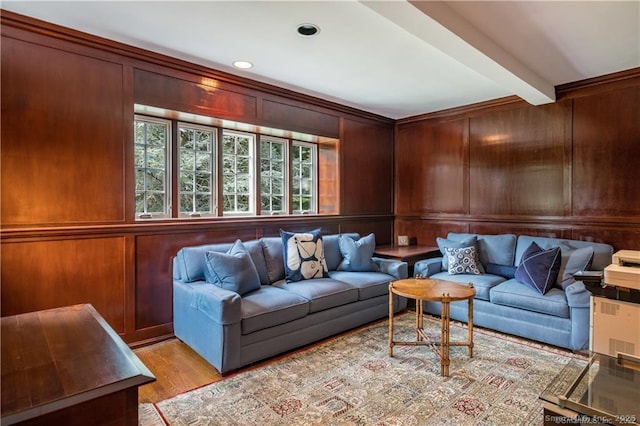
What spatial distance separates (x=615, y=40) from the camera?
2.85m

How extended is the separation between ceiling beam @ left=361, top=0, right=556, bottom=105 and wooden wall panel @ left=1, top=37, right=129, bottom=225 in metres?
2.27

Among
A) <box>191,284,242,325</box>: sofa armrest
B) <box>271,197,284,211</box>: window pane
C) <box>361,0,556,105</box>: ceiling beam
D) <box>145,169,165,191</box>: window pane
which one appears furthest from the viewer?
<box>271,197,284,211</box>: window pane

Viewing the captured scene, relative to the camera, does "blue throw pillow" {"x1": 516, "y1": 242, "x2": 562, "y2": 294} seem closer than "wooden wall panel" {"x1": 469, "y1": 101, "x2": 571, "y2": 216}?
Yes

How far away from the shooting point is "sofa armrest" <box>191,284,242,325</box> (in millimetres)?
2547

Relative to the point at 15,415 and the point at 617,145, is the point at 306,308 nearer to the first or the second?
the point at 15,415

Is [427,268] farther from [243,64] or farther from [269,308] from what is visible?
[243,64]

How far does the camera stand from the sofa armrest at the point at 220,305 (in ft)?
8.36

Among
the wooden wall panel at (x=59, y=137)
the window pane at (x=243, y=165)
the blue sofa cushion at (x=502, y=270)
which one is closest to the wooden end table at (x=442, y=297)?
the blue sofa cushion at (x=502, y=270)

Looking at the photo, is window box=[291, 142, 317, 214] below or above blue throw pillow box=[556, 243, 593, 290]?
above

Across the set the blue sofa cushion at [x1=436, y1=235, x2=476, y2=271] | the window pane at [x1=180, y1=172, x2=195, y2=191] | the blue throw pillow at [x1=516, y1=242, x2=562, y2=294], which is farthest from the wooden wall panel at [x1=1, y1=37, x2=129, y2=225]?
the blue throw pillow at [x1=516, y1=242, x2=562, y2=294]

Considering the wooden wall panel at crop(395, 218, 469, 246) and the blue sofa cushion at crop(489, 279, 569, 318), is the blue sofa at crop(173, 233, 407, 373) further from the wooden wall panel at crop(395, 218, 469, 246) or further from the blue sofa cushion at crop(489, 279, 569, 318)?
the wooden wall panel at crop(395, 218, 469, 246)

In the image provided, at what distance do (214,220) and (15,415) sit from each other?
269 centimetres

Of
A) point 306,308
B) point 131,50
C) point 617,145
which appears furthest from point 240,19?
point 617,145

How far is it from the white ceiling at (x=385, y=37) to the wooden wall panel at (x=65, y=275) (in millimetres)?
1667
